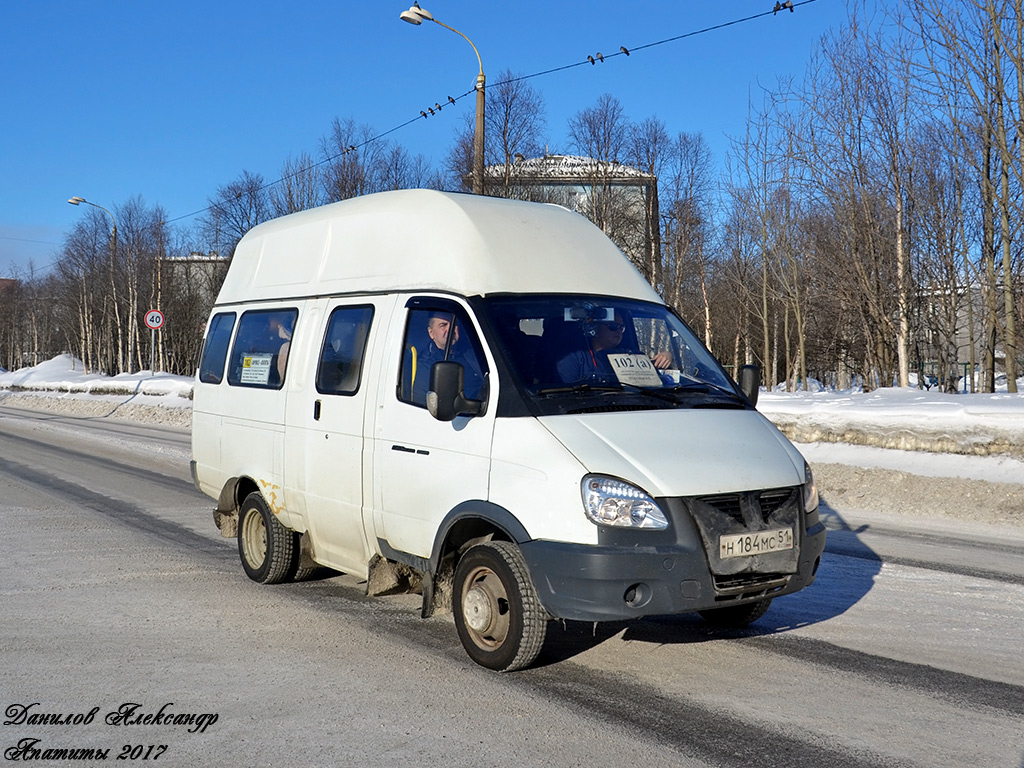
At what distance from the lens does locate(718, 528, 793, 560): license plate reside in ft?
16.0

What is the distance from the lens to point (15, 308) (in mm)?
93188

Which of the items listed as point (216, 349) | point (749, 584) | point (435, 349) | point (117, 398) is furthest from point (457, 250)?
point (117, 398)

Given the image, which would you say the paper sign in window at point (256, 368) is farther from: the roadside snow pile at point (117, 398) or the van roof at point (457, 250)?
the roadside snow pile at point (117, 398)

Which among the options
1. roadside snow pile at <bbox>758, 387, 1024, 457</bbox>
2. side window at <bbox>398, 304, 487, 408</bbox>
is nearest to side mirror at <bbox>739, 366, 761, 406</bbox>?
side window at <bbox>398, 304, 487, 408</bbox>

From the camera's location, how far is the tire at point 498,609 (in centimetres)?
501

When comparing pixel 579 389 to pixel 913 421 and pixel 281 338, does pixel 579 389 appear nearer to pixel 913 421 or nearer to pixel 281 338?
pixel 281 338

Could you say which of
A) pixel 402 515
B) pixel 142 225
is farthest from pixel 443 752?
pixel 142 225

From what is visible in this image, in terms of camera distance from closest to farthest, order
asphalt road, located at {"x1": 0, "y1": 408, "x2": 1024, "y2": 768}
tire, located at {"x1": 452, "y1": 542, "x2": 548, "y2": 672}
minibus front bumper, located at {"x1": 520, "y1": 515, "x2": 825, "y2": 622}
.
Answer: asphalt road, located at {"x1": 0, "y1": 408, "x2": 1024, "y2": 768} < minibus front bumper, located at {"x1": 520, "y1": 515, "x2": 825, "y2": 622} < tire, located at {"x1": 452, "y1": 542, "x2": 548, "y2": 672}

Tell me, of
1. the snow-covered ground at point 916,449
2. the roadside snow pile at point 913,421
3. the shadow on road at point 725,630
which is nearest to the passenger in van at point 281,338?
the shadow on road at point 725,630

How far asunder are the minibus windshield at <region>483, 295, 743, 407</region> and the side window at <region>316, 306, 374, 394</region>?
1.10 metres

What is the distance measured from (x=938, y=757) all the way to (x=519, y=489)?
2194mm

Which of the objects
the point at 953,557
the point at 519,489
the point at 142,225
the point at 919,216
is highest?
the point at 142,225

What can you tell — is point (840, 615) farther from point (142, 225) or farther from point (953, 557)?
point (142, 225)

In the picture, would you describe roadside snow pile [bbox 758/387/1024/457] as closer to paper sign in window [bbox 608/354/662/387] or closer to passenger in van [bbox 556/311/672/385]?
passenger in van [bbox 556/311/672/385]
